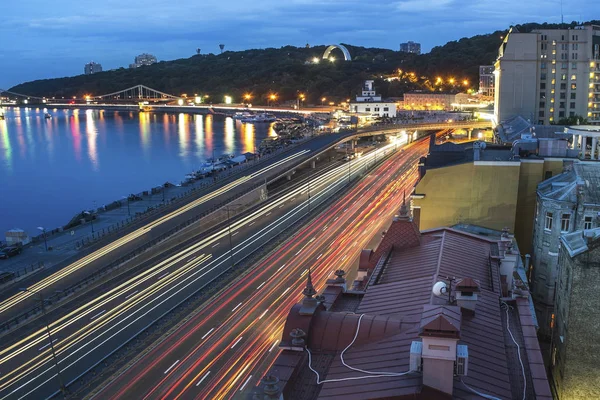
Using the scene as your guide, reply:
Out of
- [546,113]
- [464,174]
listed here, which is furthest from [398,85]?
[464,174]

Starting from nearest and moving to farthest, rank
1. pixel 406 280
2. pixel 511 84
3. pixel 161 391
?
pixel 406 280 < pixel 161 391 < pixel 511 84

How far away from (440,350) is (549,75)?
58973 millimetres

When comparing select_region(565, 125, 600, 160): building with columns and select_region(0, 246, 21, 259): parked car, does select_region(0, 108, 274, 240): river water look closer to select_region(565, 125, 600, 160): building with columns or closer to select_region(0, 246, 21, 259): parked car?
select_region(0, 246, 21, 259): parked car

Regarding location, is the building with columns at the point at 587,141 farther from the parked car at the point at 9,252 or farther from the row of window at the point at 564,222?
the parked car at the point at 9,252

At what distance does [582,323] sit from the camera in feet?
47.5

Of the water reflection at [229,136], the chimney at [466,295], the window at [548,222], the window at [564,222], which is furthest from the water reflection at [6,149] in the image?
the chimney at [466,295]

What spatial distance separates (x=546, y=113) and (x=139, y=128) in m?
116

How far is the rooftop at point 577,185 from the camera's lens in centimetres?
1970

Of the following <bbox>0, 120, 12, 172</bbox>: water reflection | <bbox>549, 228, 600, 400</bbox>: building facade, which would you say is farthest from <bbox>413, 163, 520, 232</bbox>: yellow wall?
<bbox>0, 120, 12, 172</bbox>: water reflection

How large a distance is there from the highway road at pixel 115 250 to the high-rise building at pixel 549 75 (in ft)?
83.5

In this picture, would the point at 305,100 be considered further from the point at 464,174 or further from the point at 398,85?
the point at 464,174

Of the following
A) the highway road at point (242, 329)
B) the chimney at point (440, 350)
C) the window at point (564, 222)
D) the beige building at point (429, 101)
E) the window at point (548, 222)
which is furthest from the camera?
the beige building at point (429, 101)

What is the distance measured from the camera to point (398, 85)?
15550 cm

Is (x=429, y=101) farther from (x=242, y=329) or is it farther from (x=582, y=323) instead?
(x=582, y=323)
